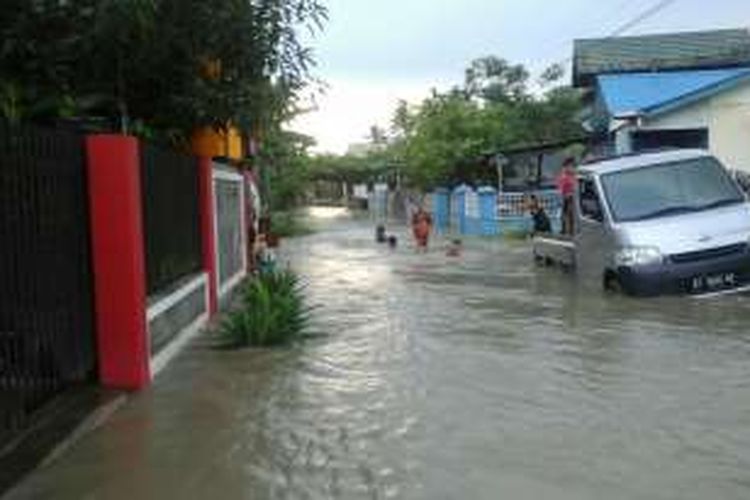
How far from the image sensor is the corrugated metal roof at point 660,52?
134 ft

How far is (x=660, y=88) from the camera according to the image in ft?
113

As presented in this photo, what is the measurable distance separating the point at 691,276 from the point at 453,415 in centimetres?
817

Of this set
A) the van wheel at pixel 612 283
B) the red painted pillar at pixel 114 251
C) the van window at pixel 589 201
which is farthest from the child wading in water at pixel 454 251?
the red painted pillar at pixel 114 251

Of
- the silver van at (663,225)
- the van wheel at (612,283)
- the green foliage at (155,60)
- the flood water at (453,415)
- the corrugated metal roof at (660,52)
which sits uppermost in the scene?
the corrugated metal roof at (660,52)

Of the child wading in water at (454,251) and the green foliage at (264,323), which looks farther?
the child wading in water at (454,251)

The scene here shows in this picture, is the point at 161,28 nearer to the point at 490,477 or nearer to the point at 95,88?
the point at 95,88

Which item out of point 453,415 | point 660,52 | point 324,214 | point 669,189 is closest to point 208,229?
point 669,189

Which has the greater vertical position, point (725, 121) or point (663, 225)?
point (725, 121)

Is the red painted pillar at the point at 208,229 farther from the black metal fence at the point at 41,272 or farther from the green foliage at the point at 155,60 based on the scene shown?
the black metal fence at the point at 41,272

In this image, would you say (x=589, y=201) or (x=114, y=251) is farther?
(x=589, y=201)

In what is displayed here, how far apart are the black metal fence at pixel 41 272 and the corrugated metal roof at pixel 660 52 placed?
31.5 metres

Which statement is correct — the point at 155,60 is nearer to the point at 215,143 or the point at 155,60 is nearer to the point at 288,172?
the point at 215,143

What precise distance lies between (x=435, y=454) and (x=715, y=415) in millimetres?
2133

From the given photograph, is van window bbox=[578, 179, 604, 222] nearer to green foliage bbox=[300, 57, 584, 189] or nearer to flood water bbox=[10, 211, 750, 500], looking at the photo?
flood water bbox=[10, 211, 750, 500]
